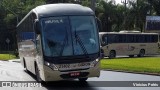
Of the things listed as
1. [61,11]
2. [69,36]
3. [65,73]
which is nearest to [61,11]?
[61,11]

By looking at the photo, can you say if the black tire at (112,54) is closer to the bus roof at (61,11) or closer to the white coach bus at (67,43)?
the bus roof at (61,11)

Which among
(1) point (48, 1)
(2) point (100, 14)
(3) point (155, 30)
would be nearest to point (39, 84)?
(3) point (155, 30)

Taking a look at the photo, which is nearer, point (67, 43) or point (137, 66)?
point (67, 43)

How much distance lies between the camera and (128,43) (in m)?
50.7

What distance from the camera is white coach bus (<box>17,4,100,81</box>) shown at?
1609 cm

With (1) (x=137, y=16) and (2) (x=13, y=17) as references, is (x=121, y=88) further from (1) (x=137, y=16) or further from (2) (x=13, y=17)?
(2) (x=13, y=17)

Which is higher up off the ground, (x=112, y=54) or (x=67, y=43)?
(x=67, y=43)

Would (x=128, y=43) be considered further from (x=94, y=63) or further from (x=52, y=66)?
(x=52, y=66)

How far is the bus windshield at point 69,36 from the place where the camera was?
16.5 m

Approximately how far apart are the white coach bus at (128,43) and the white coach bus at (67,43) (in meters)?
30.0

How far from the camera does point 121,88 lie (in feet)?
51.7

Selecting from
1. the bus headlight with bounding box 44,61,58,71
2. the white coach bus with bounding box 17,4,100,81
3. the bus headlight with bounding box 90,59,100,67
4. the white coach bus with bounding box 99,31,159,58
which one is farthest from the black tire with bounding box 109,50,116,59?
the bus headlight with bounding box 44,61,58,71

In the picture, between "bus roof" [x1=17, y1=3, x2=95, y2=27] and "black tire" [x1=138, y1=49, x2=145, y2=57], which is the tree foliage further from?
"bus roof" [x1=17, y1=3, x2=95, y2=27]

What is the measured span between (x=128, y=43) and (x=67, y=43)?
34.8 m
